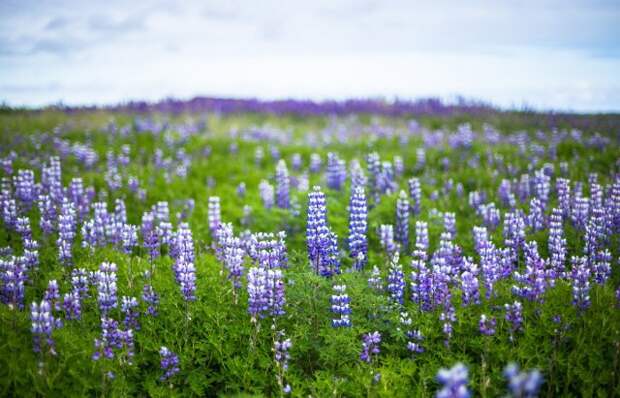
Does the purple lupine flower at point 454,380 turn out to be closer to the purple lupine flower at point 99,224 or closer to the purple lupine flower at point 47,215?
the purple lupine flower at point 99,224

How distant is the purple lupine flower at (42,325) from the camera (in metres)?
4.12

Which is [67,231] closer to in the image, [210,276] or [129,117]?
[210,276]

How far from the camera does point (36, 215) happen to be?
8.10m

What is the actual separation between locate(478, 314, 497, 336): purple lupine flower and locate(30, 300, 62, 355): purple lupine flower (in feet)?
11.6

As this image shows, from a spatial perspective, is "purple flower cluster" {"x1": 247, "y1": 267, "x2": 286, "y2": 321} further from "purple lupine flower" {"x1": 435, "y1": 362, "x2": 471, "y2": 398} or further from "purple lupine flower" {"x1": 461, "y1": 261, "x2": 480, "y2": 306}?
"purple lupine flower" {"x1": 435, "y1": 362, "x2": 471, "y2": 398}

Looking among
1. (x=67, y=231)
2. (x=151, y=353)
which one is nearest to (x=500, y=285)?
(x=151, y=353)

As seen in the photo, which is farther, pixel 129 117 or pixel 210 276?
pixel 129 117

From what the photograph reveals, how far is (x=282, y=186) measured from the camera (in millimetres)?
8945

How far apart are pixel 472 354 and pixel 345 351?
1.22 m

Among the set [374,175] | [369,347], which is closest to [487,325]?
[369,347]

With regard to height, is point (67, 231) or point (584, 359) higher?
point (67, 231)

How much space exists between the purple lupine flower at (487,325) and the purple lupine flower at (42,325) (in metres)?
3.53

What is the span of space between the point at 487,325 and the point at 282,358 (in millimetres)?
1856

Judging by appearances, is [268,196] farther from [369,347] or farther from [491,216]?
[369,347]
